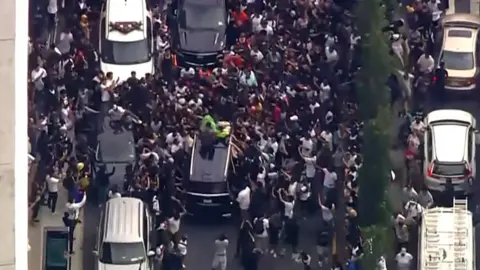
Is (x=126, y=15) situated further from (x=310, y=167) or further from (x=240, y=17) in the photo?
(x=310, y=167)

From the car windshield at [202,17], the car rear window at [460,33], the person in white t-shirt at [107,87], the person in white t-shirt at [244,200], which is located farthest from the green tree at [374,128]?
the person in white t-shirt at [107,87]

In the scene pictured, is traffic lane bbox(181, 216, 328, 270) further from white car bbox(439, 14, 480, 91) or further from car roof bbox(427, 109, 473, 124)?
white car bbox(439, 14, 480, 91)

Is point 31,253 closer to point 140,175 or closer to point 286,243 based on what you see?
point 140,175

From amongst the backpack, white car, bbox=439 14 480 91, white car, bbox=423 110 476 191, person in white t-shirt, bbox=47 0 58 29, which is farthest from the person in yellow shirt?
white car, bbox=439 14 480 91

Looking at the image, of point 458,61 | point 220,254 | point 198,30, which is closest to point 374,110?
point 458,61

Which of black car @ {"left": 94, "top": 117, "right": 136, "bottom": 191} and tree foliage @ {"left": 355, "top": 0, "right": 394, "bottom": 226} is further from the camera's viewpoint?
black car @ {"left": 94, "top": 117, "right": 136, "bottom": 191}

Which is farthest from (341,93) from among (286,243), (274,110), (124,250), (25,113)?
(25,113)

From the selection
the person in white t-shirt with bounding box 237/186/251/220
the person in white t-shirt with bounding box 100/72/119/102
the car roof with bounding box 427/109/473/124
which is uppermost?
the person in white t-shirt with bounding box 100/72/119/102

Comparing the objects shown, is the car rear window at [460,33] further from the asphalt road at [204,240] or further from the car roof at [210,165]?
the car roof at [210,165]
